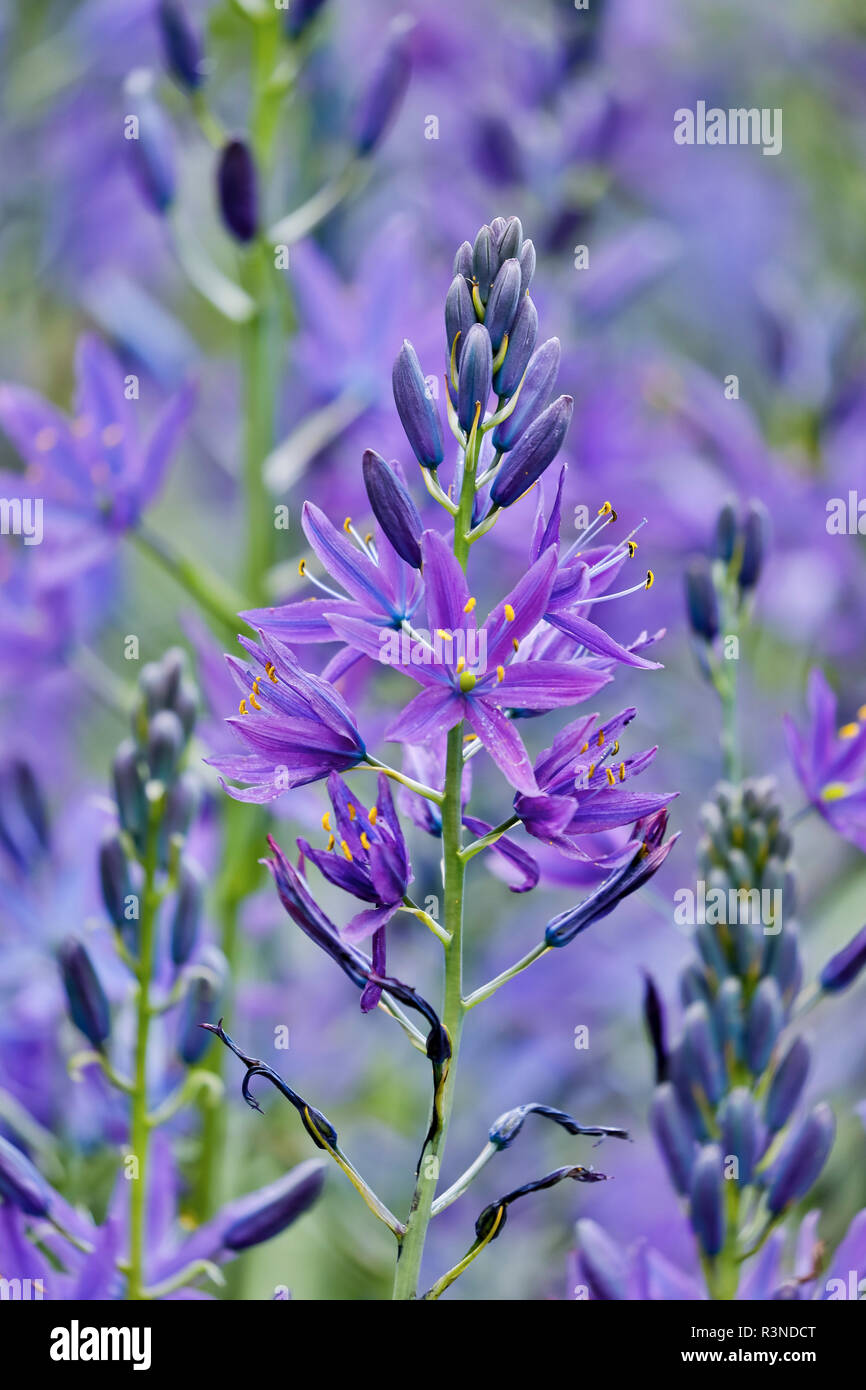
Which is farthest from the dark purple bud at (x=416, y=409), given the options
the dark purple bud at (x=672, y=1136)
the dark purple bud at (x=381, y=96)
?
the dark purple bud at (x=381, y=96)

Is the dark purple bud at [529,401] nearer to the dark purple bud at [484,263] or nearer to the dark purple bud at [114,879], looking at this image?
the dark purple bud at [484,263]

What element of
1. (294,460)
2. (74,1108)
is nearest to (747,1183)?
(74,1108)

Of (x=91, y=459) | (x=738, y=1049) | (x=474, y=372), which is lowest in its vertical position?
(x=738, y=1049)

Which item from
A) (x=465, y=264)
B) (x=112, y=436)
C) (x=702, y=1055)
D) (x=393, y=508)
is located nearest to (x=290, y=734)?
(x=393, y=508)

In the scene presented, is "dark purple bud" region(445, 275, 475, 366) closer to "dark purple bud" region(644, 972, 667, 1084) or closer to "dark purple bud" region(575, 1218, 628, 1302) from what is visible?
"dark purple bud" region(644, 972, 667, 1084)

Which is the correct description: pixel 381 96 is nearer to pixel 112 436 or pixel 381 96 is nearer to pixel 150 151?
pixel 150 151

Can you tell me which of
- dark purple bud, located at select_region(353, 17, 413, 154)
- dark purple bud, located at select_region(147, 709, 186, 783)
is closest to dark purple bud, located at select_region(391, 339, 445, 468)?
dark purple bud, located at select_region(147, 709, 186, 783)
